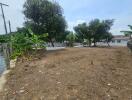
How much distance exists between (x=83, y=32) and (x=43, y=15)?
83.1ft

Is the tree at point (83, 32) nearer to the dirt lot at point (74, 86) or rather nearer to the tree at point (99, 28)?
the tree at point (99, 28)

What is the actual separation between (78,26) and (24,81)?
50.7 meters

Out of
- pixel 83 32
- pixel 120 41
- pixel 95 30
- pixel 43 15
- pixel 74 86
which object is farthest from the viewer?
pixel 120 41

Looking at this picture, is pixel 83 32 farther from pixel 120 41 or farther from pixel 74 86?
pixel 74 86

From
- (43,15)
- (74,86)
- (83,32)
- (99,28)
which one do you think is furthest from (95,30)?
(74,86)

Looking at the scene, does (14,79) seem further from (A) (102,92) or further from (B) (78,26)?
(B) (78,26)

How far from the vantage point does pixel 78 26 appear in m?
59.0

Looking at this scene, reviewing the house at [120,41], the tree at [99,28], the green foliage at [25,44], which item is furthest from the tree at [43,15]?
the house at [120,41]

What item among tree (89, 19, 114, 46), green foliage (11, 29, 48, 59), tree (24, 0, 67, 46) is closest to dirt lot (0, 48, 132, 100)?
green foliage (11, 29, 48, 59)

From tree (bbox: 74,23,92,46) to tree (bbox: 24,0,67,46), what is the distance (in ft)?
73.2

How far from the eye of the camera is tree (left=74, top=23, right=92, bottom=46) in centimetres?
5731

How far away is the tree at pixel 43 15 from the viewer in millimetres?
33281

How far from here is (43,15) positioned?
33531 mm

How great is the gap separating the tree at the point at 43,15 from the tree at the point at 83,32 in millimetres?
22310
